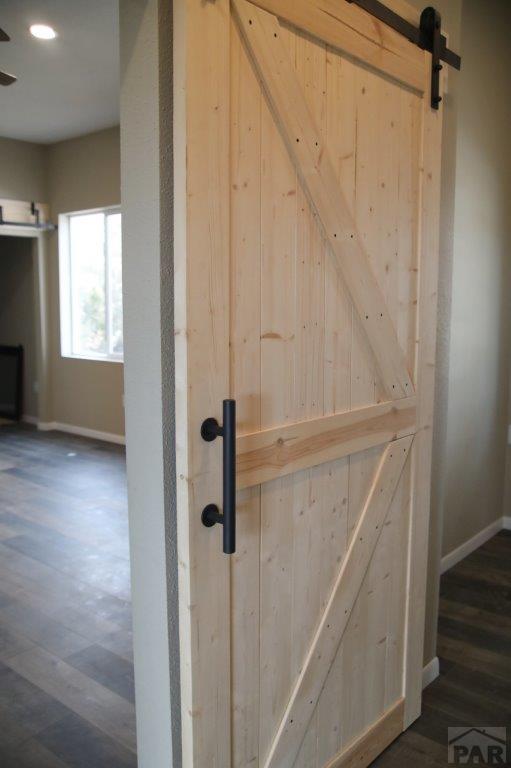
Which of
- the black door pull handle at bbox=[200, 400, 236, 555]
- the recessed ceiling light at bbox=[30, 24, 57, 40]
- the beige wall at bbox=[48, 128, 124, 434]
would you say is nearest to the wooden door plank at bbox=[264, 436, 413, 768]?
the black door pull handle at bbox=[200, 400, 236, 555]

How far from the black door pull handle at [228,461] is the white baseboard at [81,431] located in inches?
188

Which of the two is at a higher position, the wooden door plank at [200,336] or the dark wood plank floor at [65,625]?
the wooden door plank at [200,336]

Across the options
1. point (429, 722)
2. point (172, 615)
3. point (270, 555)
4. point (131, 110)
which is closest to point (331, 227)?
point (131, 110)

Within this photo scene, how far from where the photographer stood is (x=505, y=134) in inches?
138

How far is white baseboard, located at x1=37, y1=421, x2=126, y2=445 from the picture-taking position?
612 cm

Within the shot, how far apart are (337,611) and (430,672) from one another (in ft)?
2.77

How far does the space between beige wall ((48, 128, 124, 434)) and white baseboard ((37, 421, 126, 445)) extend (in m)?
0.04

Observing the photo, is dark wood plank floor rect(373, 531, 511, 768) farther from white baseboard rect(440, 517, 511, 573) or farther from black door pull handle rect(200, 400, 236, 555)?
black door pull handle rect(200, 400, 236, 555)

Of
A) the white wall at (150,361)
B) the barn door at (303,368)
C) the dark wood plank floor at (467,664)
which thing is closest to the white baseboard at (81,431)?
the dark wood plank floor at (467,664)

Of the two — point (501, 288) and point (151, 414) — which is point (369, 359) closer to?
point (151, 414)

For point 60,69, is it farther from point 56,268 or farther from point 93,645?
point 93,645

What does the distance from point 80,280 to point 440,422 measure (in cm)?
501

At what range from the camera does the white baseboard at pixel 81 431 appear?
241 inches

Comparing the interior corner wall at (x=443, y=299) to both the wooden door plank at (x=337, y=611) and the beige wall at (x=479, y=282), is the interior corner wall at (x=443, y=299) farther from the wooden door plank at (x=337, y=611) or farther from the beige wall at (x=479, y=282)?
the beige wall at (x=479, y=282)
